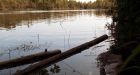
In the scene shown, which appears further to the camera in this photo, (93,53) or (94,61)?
(93,53)

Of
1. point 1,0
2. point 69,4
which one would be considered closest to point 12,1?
point 1,0

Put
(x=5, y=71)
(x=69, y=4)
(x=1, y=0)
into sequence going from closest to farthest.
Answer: (x=5, y=71)
(x=1, y=0)
(x=69, y=4)

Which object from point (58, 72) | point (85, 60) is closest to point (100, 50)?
point (85, 60)

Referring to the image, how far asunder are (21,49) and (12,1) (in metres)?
98.4

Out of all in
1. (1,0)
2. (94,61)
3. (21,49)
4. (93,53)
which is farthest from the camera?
(1,0)

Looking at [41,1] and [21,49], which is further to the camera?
[41,1]

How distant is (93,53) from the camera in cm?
1295

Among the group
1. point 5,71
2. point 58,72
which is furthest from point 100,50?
point 5,71

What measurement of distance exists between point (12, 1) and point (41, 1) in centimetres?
1131

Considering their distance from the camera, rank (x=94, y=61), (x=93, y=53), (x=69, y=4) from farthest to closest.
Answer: (x=69, y=4), (x=93, y=53), (x=94, y=61)

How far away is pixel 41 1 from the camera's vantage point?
111438 millimetres

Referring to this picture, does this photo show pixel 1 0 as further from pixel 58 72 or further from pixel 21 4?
pixel 58 72

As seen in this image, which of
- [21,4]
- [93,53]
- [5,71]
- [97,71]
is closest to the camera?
[5,71]

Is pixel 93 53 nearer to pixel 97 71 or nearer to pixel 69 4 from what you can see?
pixel 97 71
